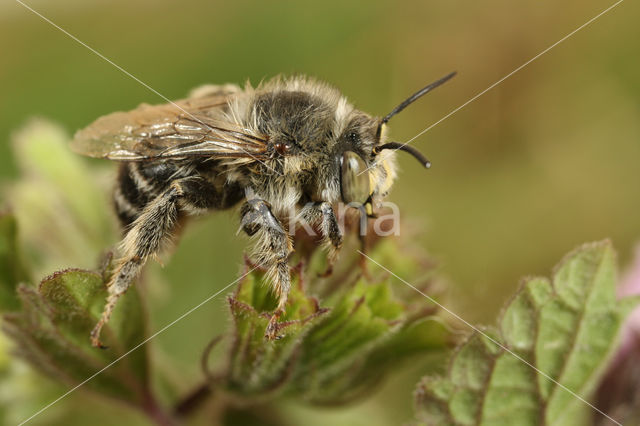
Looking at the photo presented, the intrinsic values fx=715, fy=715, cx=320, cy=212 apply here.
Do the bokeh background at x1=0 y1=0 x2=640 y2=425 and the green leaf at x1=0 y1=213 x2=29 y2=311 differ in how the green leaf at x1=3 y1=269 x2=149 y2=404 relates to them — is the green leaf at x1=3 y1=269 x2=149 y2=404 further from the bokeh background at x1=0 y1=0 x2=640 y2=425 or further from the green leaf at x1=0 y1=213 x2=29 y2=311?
the bokeh background at x1=0 y1=0 x2=640 y2=425

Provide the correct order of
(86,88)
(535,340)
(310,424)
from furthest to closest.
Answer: (86,88) < (310,424) < (535,340)

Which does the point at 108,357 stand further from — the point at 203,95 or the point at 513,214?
the point at 513,214

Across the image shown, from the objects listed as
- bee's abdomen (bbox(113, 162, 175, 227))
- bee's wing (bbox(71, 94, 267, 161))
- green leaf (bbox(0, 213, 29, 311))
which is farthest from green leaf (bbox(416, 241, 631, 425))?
green leaf (bbox(0, 213, 29, 311))

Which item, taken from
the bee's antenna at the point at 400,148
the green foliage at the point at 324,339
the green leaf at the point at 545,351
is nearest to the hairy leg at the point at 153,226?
the green foliage at the point at 324,339

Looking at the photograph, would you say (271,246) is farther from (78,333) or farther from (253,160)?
(78,333)

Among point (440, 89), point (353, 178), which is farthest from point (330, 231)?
point (440, 89)

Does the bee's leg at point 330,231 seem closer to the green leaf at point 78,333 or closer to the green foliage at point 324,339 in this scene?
the green foliage at point 324,339

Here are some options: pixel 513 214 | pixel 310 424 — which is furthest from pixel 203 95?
pixel 513 214
